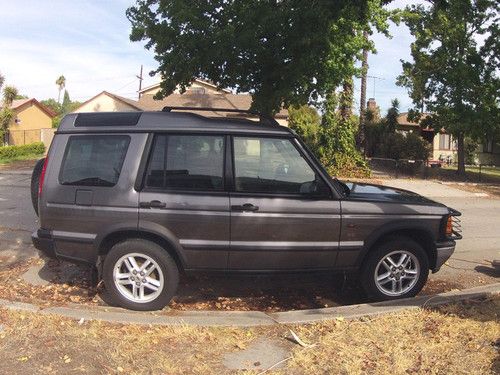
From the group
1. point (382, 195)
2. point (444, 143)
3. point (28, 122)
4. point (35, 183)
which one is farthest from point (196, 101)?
point (382, 195)

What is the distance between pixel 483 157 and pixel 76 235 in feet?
147

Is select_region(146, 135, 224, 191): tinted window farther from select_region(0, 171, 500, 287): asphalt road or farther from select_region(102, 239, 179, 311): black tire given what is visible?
select_region(0, 171, 500, 287): asphalt road

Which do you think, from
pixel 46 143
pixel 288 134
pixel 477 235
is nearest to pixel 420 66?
pixel 477 235

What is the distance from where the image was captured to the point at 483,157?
1758 inches

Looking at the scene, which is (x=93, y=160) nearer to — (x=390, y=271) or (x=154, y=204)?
(x=154, y=204)

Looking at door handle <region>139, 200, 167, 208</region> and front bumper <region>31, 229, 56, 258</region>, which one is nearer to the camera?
door handle <region>139, 200, 167, 208</region>

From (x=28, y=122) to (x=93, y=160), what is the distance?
50.9 metres

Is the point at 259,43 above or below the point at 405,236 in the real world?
above

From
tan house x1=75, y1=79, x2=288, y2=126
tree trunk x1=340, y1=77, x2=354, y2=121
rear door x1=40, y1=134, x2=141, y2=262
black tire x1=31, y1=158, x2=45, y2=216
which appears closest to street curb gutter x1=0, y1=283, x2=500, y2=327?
rear door x1=40, y1=134, x2=141, y2=262

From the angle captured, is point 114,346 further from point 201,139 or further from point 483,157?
point 483,157

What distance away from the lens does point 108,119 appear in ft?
17.2

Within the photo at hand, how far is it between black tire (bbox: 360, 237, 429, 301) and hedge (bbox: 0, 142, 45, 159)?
33370 millimetres

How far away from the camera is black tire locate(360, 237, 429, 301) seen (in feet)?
17.3

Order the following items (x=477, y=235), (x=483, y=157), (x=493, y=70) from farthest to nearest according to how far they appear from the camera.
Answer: (x=483, y=157), (x=493, y=70), (x=477, y=235)
